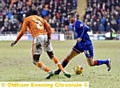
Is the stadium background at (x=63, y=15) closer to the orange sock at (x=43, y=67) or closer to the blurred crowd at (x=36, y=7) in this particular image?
the blurred crowd at (x=36, y=7)

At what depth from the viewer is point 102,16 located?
36.3 m

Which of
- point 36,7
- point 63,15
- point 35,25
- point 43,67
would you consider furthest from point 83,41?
point 63,15

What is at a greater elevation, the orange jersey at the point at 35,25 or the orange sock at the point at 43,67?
the orange jersey at the point at 35,25

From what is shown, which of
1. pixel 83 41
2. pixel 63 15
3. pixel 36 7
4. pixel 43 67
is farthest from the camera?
pixel 63 15

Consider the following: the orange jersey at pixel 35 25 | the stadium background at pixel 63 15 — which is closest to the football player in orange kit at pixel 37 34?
the orange jersey at pixel 35 25

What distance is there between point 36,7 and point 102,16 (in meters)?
5.87

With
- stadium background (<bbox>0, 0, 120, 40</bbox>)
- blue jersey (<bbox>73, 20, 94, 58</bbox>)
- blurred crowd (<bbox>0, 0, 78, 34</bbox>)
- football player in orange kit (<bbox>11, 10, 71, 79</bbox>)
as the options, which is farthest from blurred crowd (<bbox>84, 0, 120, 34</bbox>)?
football player in orange kit (<bbox>11, 10, 71, 79</bbox>)

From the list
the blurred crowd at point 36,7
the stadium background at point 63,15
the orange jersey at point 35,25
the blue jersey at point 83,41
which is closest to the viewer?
the orange jersey at point 35,25

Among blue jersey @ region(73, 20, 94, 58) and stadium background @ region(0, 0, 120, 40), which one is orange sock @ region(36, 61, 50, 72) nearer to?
blue jersey @ region(73, 20, 94, 58)

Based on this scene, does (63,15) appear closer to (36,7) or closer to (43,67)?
(36,7)

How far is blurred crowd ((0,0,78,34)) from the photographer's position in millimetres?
35125

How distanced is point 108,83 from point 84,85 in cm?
150

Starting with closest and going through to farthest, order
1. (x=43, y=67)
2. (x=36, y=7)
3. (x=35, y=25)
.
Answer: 1. (x=35, y=25)
2. (x=43, y=67)
3. (x=36, y=7)

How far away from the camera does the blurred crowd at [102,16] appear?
3484 centimetres
